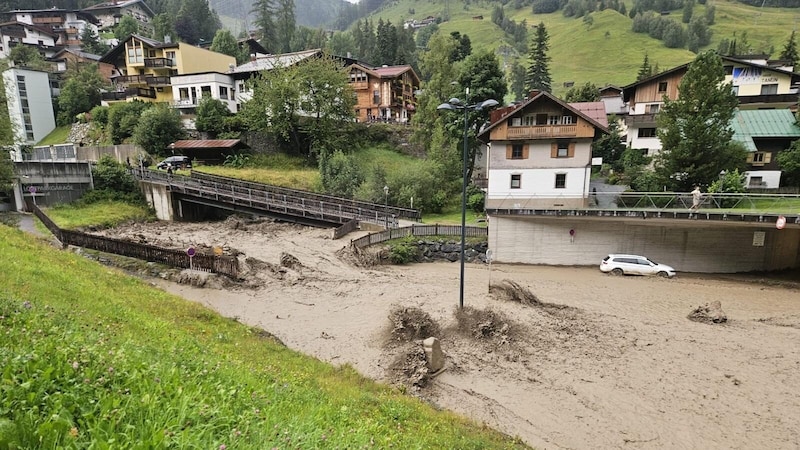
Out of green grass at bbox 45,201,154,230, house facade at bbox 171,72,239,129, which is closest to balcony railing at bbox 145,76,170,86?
house facade at bbox 171,72,239,129

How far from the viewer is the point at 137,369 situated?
15.4 feet

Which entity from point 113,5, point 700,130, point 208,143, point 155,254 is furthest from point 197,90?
point 113,5

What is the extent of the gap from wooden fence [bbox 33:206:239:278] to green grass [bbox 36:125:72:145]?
1649 inches

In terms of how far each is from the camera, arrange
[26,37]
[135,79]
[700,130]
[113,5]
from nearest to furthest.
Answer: [700,130]
[135,79]
[26,37]
[113,5]

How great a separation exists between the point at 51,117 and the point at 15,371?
73.0 meters

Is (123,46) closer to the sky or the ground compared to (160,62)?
closer to the sky

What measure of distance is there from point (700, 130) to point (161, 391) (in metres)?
35.1

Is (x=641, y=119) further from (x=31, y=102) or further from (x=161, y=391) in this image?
(x=31, y=102)

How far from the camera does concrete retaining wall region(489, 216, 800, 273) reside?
2531cm

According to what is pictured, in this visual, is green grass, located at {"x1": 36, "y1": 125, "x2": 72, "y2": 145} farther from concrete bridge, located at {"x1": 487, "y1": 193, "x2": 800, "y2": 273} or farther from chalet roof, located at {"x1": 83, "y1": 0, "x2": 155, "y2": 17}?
chalet roof, located at {"x1": 83, "y1": 0, "x2": 155, "y2": 17}

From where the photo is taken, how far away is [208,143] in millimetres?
45469

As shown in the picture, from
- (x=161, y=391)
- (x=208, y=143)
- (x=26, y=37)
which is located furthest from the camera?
(x=26, y=37)

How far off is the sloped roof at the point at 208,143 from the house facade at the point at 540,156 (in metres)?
29.4

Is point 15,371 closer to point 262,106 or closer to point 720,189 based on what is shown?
point 720,189
